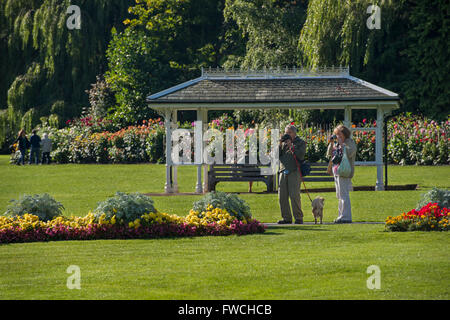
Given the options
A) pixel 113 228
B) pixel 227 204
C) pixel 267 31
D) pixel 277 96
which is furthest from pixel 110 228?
pixel 267 31

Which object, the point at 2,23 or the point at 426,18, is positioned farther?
the point at 2,23

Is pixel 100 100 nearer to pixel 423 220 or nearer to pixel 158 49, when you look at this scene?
pixel 158 49

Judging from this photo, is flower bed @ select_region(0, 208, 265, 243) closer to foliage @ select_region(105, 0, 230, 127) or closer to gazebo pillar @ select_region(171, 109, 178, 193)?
gazebo pillar @ select_region(171, 109, 178, 193)

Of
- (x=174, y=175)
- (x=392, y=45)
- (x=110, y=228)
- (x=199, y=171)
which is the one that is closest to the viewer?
(x=110, y=228)

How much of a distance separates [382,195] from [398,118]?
45.2 feet

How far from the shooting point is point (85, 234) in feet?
45.0

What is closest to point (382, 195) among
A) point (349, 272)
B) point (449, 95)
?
point (349, 272)

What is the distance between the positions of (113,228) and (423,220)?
5.33 meters

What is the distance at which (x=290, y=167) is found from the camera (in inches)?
601

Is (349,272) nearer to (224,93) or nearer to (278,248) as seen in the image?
(278,248)

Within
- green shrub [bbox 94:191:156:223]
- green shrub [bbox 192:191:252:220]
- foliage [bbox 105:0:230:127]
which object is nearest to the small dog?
green shrub [bbox 192:191:252:220]

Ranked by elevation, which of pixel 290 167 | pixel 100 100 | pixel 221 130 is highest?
pixel 100 100

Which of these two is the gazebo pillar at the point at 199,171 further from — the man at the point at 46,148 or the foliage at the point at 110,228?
the man at the point at 46,148

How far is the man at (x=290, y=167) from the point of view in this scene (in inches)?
600
